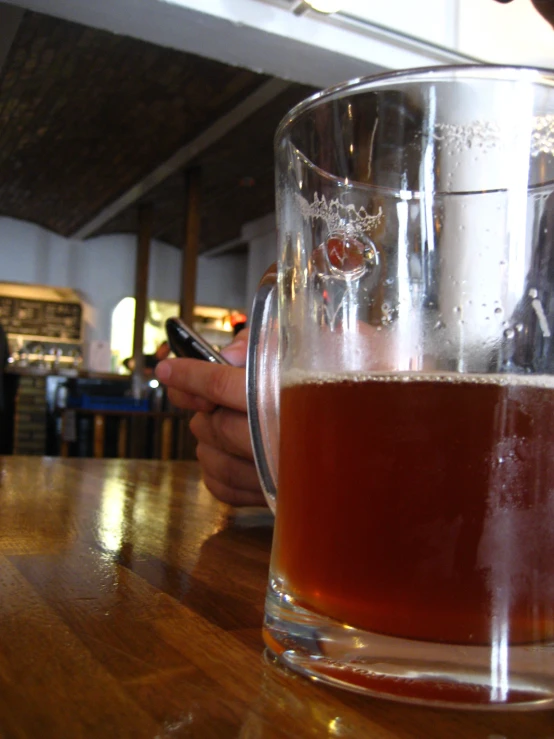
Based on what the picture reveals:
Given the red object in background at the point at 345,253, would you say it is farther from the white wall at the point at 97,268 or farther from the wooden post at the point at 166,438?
the white wall at the point at 97,268

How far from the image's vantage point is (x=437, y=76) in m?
0.30

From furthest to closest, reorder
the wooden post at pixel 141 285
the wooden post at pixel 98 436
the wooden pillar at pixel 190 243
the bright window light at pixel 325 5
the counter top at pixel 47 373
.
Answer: the wooden post at pixel 141 285 → the wooden pillar at pixel 190 243 → the counter top at pixel 47 373 → the wooden post at pixel 98 436 → the bright window light at pixel 325 5

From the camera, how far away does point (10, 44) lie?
3945 mm

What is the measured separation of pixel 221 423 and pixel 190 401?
0.27 feet

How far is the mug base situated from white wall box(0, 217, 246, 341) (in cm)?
818

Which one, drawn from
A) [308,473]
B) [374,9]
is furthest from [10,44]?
[308,473]

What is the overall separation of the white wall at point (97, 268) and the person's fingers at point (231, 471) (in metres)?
7.68

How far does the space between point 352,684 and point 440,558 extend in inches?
2.2

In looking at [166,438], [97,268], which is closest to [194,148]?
[166,438]

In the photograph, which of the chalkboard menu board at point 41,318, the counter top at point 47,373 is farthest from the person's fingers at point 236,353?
the chalkboard menu board at point 41,318

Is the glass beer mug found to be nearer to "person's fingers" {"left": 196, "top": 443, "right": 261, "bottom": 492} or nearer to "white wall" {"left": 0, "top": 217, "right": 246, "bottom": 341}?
"person's fingers" {"left": 196, "top": 443, "right": 261, "bottom": 492}

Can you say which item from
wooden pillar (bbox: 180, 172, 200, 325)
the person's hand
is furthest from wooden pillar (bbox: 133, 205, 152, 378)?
the person's hand

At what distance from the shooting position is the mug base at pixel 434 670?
0.25 metres

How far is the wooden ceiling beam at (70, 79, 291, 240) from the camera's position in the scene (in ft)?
15.0
